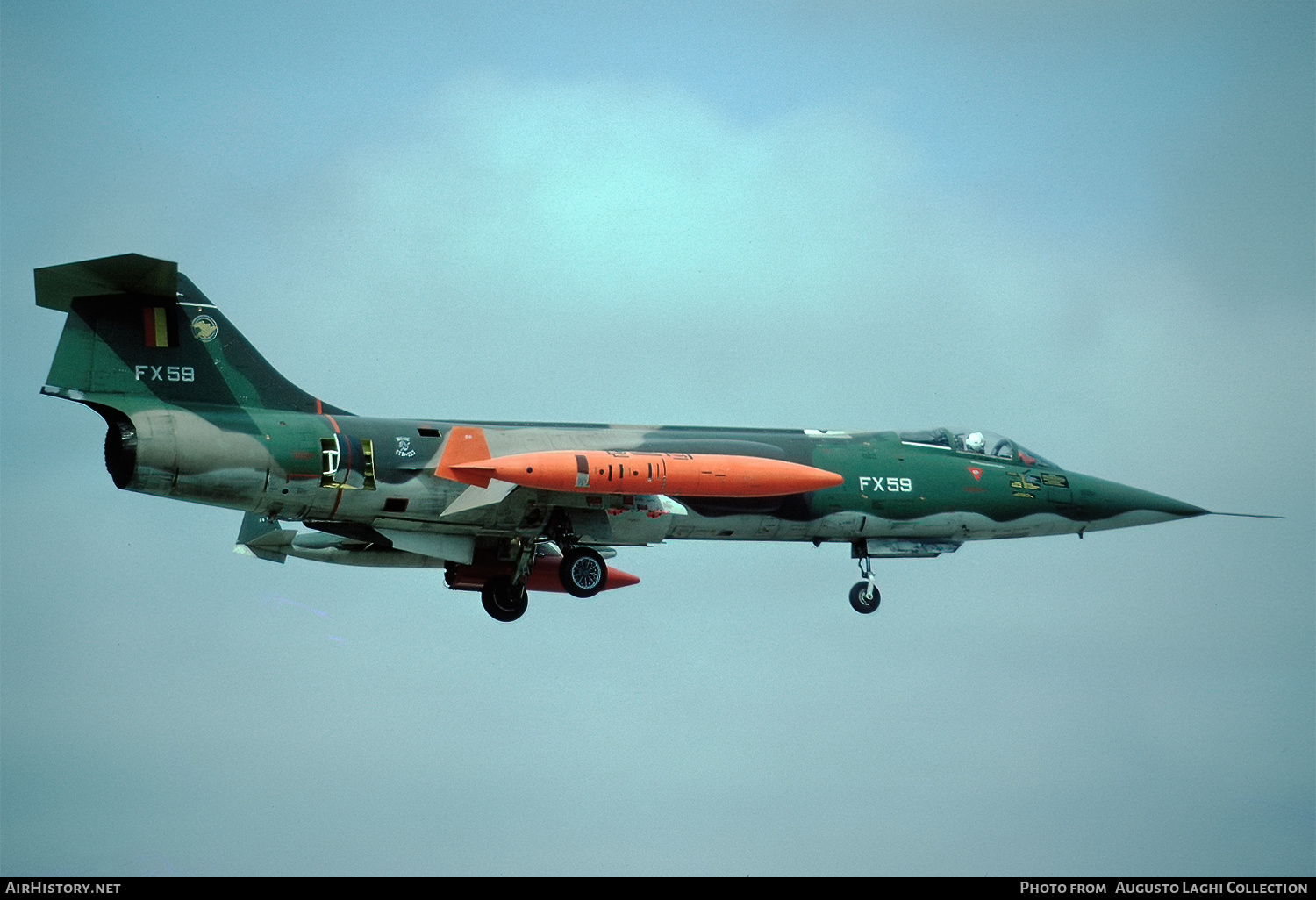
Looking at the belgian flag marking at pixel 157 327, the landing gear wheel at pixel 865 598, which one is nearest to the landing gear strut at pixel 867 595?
the landing gear wheel at pixel 865 598

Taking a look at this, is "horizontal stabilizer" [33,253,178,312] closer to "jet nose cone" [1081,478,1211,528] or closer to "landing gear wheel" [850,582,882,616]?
"landing gear wheel" [850,582,882,616]

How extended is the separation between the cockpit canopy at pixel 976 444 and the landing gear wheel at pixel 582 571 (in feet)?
20.9

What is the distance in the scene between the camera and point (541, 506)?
30.0m

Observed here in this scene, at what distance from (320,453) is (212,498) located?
70.6 inches

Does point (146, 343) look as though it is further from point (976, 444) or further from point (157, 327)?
point (976, 444)

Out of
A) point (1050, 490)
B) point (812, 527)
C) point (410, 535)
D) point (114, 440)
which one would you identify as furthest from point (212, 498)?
point (1050, 490)

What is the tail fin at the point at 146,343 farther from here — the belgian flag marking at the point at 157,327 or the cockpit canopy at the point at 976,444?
the cockpit canopy at the point at 976,444

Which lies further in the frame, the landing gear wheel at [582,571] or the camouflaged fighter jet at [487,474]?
the landing gear wheel at [582,571]

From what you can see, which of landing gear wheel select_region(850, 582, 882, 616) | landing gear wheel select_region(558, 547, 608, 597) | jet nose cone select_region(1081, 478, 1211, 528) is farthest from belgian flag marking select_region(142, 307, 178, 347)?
jet nose cone select_region(1081, 478, 1211, 528)

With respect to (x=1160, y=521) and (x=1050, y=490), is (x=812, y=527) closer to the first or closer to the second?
(x=1050, y=490)

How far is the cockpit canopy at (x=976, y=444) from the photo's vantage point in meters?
33.4
